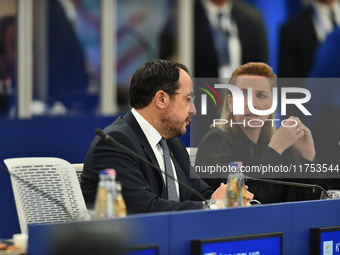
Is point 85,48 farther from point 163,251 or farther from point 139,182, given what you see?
point 163,251

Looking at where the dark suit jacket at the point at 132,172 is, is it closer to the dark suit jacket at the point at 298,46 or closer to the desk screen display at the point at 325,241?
the desk screen display at the point at 325,241

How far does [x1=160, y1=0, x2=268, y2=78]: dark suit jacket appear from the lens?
5566mm

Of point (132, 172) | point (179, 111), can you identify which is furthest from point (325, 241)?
point (179, 111)

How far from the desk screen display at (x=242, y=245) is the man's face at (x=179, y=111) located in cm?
92

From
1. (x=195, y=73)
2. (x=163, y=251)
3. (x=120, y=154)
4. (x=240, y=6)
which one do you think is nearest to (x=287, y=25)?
(x=240, y=6)

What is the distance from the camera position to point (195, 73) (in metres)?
5.56

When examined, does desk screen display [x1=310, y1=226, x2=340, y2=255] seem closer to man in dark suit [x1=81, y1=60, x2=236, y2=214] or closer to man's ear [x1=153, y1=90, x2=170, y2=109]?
man in dark suit [x1=81, y1=60, x2=236, y2=214]

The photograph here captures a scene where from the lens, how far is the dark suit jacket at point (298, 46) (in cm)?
601

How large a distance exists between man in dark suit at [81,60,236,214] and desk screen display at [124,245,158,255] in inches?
28.4

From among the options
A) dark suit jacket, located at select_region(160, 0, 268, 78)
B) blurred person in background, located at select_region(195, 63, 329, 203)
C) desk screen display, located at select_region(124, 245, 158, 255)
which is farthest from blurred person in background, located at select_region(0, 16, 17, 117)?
desk screen display, located at select_region(124, 245, 158, 255)

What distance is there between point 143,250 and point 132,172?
2.59 feet

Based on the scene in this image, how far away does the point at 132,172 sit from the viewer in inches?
104

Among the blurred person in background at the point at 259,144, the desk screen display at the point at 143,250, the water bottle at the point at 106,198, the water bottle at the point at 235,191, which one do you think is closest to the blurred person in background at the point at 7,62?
the blurred person in background at the point at 259,144

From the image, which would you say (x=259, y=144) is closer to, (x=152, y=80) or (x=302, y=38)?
(x=152, y=80)
